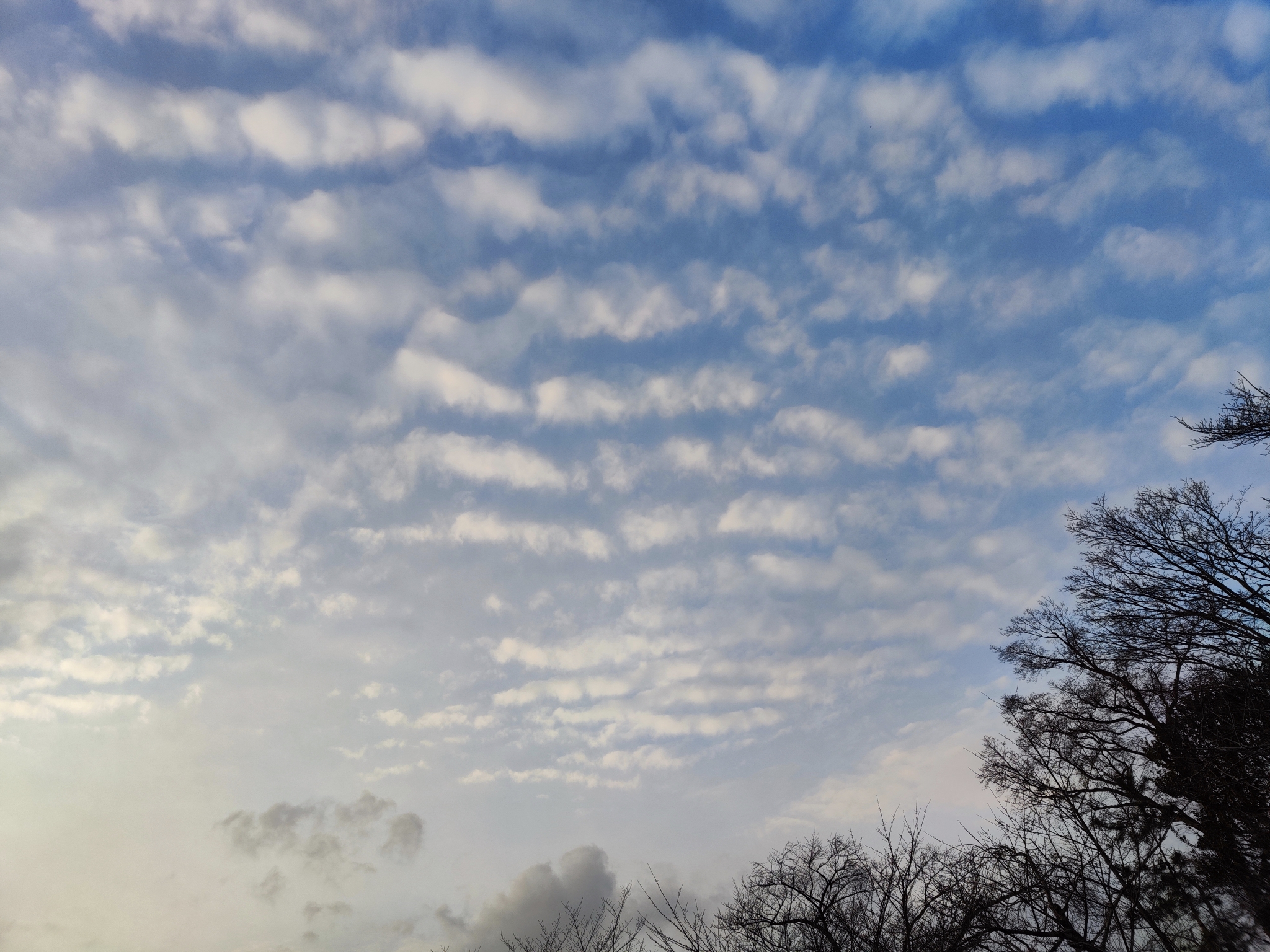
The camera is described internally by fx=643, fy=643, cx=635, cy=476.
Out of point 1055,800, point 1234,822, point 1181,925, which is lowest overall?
point 1181,925

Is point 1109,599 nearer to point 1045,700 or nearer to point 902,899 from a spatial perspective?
point 1045,700

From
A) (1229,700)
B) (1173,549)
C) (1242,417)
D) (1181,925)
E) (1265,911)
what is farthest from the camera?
(1173,549)

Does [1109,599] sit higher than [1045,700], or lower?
higher

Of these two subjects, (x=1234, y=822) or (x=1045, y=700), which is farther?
(x=1045, y=700)

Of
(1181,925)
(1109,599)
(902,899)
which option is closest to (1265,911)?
(1181,925)

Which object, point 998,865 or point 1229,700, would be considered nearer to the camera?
point 1229,700

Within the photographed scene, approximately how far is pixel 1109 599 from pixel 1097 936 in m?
8.09

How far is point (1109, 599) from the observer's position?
1750 centimetres

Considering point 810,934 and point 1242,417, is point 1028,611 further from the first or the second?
point 810,934

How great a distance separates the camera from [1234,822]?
13938 mm

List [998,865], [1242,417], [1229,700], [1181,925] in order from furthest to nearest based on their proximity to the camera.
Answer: [998,865]
[1229,700]
[1181,925]
[1242,417]

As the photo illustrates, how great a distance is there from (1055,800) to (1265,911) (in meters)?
5.74

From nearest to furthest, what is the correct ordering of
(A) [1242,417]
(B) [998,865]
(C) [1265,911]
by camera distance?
1. (C) [1265,911]
2. (A) [1242,417]
3. (B) [998,865]

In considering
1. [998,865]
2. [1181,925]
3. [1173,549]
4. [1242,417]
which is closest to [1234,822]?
[1181,925]
